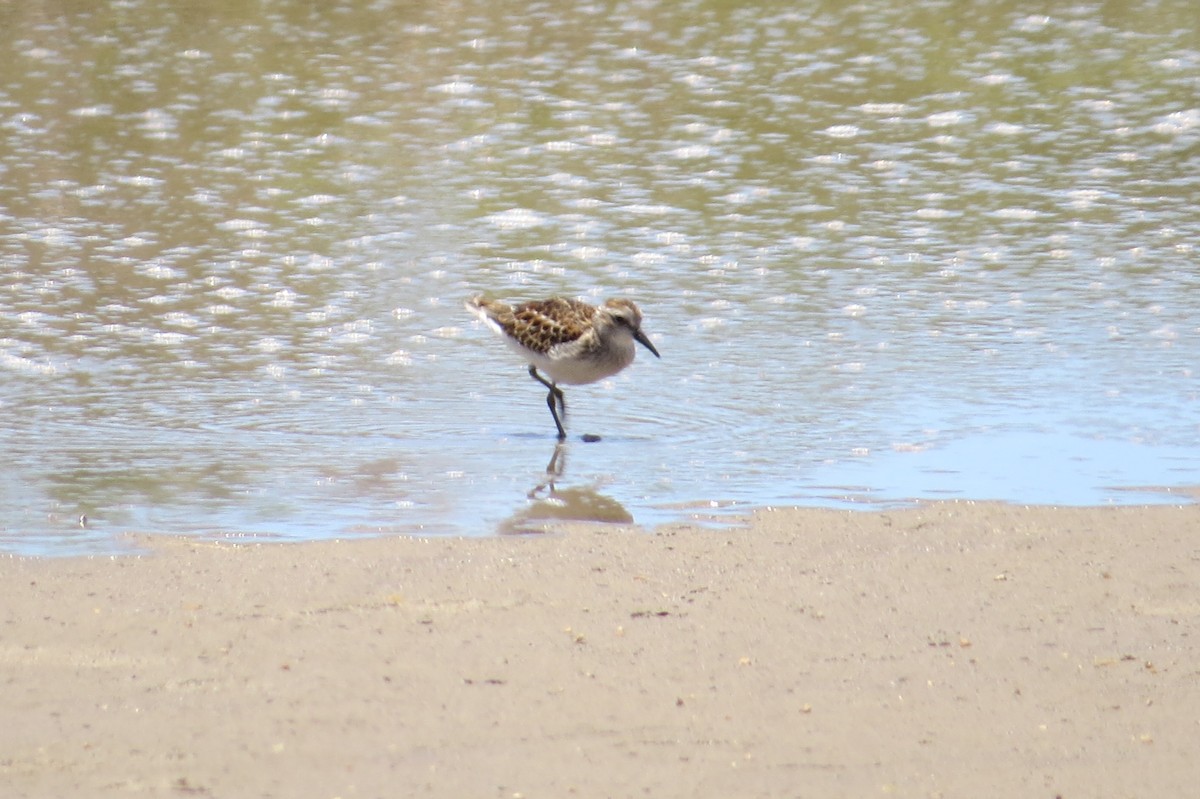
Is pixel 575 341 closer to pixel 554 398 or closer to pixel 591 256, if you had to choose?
pixel 554 398

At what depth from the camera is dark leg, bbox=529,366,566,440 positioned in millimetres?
9844

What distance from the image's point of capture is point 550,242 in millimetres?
13828

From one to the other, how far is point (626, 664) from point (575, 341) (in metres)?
4.18

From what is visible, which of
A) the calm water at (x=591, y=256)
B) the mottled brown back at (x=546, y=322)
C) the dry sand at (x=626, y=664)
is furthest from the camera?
the mottled brown back at (x=546, y=322)

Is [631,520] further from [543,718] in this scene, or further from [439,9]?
[439,9]

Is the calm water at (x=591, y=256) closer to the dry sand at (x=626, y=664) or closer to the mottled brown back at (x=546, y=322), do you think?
the mottled brown back at (x=546, y=322)

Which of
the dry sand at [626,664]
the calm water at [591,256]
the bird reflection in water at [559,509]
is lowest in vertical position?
the calm water at [591,256]

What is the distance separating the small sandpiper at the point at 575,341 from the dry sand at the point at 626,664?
2602 millimetres

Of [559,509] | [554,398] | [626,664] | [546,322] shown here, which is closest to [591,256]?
[546,322]

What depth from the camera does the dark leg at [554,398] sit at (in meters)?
9.84

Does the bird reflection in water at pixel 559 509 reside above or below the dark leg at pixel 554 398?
above

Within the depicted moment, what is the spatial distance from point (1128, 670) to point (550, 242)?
8314 mm

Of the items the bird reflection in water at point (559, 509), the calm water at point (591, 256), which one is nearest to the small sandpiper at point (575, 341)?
the calm water at point (591, 256)

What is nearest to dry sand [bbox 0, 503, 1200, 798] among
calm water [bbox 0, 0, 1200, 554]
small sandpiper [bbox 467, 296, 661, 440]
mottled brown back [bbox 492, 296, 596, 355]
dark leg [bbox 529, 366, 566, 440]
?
calm water [bbox 0, 0, 1200, 554]
